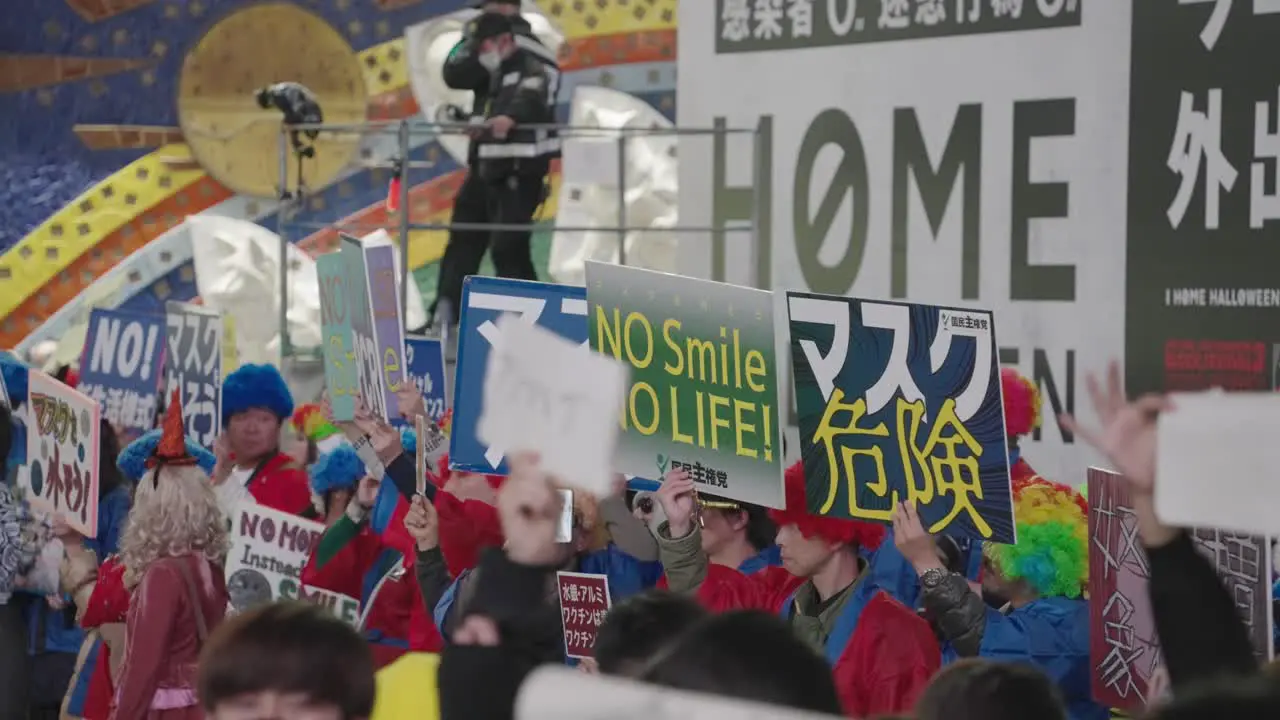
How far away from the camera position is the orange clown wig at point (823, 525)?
157 inches

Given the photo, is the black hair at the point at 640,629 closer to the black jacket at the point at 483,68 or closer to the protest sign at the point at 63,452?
the protest sign at the point at 63,452

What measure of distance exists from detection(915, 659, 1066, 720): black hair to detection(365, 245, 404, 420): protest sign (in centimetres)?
296

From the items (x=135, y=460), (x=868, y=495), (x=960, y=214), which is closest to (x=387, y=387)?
(x=135, y=460)

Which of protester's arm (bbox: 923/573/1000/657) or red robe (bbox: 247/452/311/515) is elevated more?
protester's arm (bbox: 923/573/1000/657)

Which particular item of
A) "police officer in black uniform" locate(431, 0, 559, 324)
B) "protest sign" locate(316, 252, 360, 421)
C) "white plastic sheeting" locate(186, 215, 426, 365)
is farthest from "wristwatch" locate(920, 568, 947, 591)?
"white plastic sheeting" locate(186, 215, 426, 365)

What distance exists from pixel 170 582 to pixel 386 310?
45.9 inches

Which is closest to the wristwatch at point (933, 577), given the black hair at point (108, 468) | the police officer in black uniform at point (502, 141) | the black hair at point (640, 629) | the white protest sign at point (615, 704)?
the black hair at point (640, 629)

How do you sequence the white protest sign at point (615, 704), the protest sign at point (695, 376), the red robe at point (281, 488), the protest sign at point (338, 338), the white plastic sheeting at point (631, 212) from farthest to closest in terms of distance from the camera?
the white plastic sheeting at point (631, 212)
the red robe at point (281, 488)
the protest sign at point (338, 338)
the protest sign at point (695, 376)
the white protest sign at point (615, 704)

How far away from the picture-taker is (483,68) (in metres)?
9.01

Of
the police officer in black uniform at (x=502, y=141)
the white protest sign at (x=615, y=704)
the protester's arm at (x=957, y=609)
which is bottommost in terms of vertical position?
the protester's arm at (x=957, y=609)

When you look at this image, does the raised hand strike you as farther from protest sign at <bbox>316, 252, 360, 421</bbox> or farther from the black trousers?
the black trousers

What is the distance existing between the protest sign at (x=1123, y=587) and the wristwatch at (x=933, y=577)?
31 cm

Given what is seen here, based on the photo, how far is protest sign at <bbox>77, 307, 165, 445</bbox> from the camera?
6.73 meters

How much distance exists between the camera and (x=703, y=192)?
865 centimetres
